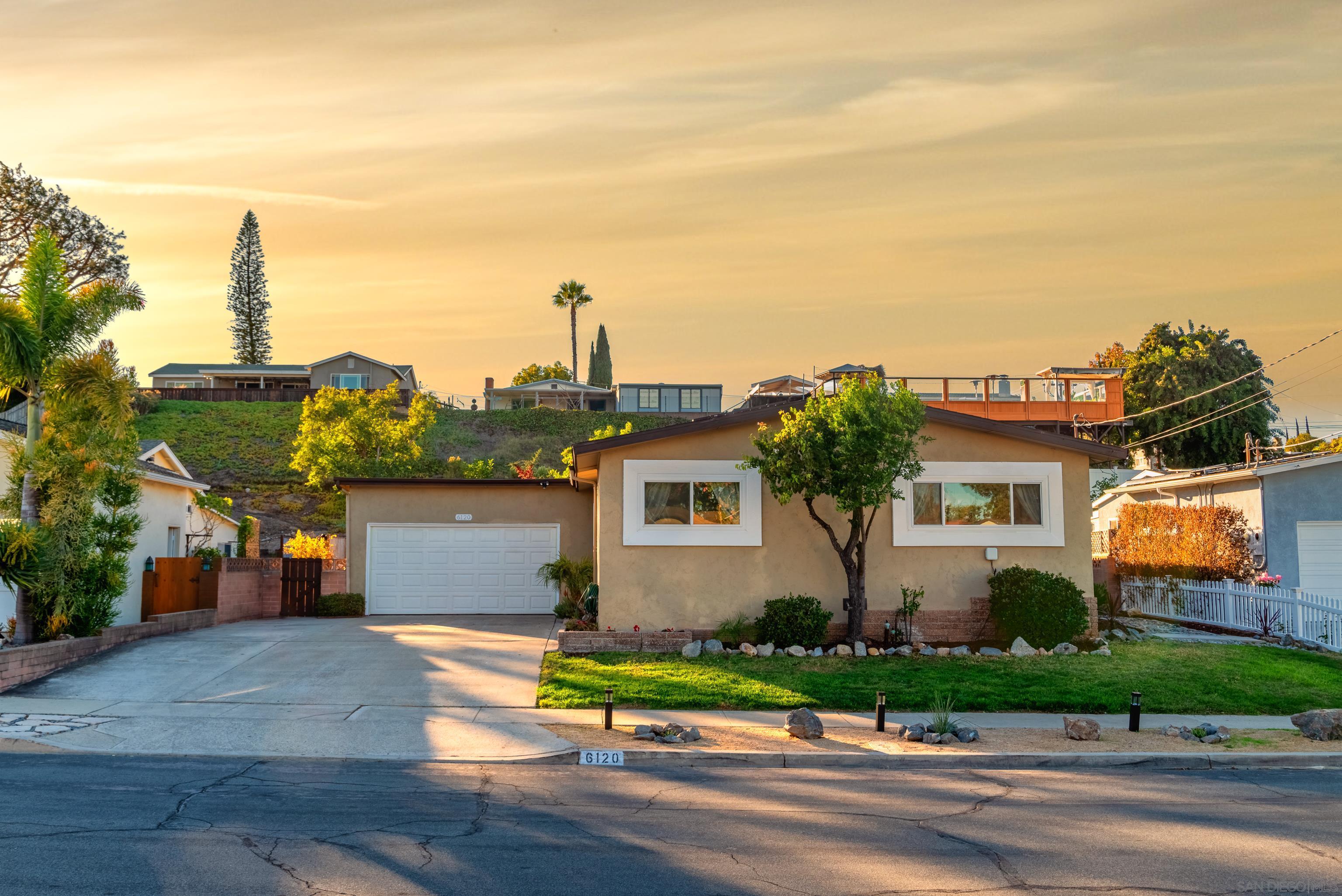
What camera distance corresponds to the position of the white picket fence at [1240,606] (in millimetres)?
19875

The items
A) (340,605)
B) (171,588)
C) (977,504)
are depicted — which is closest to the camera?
(977,504)

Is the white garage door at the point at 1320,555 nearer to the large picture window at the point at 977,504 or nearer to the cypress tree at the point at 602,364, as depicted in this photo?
the large picture window at the point at 977,504

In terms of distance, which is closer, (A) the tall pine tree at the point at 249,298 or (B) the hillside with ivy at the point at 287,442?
(B) the hillside with ivy at the point at 287,442

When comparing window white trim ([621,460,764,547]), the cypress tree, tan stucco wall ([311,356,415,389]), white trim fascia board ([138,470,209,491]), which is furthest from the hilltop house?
window white trim ([621,460,764,547])

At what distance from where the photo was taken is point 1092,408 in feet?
124

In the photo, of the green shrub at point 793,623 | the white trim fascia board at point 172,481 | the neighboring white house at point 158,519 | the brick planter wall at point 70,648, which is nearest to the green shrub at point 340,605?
the brick planter wall at point 70,648

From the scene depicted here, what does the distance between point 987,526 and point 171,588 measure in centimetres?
1620

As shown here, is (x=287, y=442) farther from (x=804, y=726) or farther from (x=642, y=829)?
(x=642, y=829)

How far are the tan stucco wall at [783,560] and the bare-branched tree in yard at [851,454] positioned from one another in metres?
0.72

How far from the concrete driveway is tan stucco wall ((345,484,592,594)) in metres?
3.71

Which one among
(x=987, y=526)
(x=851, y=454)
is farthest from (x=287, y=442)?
(x=851, y=454)

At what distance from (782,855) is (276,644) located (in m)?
13.9

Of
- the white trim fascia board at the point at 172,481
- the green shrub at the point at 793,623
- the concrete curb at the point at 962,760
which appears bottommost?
the concrete curb at the point at 962,760

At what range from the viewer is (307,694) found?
15.0 meters
